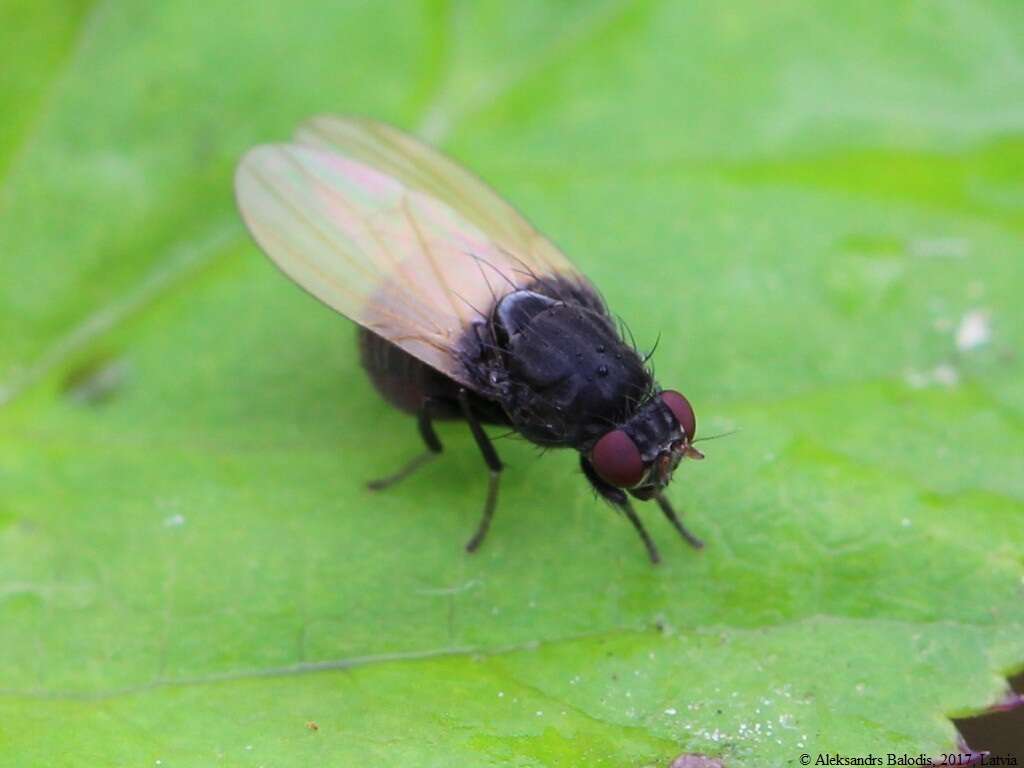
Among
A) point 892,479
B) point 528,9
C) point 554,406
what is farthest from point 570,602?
point 528,9

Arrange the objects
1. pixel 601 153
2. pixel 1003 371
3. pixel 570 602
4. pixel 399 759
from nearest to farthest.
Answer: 1. pixel 399 759
2. pixel 570 602
3. pixel 1003 371
4. pixel 601 153

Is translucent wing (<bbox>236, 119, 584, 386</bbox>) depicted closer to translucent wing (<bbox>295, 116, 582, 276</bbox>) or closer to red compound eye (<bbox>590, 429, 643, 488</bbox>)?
translucent wing (<bbox>295, 116, 582, 276</bbox>)

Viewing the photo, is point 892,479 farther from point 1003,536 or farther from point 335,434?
point 335,434

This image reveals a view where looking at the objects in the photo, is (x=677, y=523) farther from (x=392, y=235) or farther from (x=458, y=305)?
(x=392, y=235)
